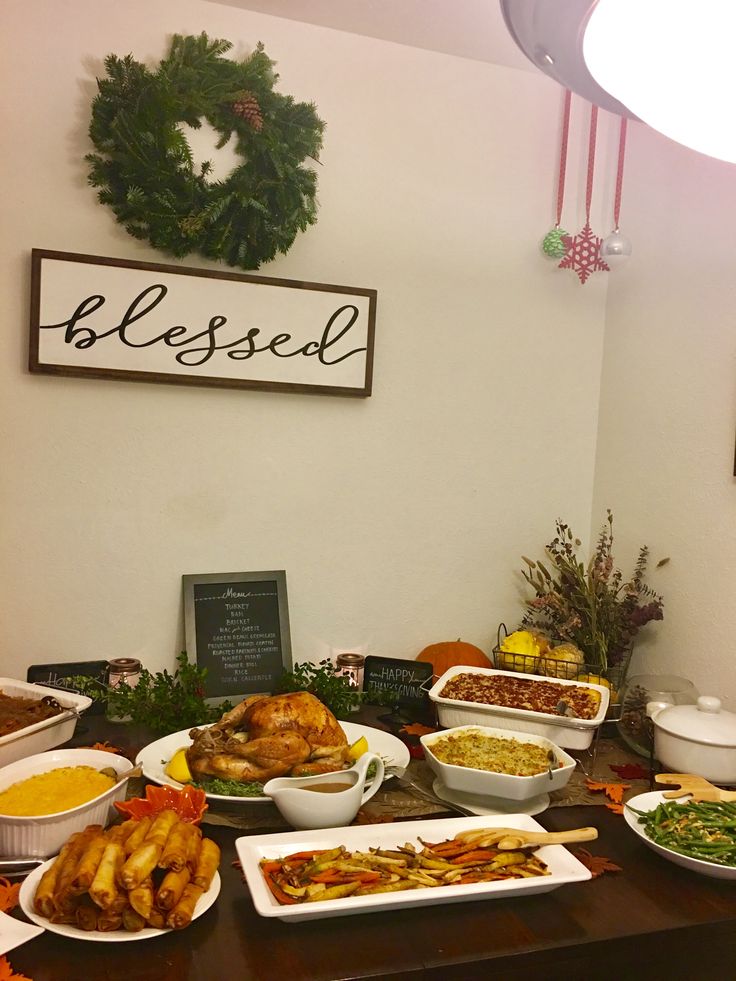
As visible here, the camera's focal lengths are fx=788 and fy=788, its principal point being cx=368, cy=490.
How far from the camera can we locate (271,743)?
143 centimetres

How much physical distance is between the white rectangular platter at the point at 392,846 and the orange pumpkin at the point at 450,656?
2.42 ft

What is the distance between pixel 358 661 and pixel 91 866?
1.01 metres

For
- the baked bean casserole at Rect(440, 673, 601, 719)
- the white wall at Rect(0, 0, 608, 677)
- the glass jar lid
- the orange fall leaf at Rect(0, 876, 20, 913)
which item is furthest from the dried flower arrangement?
the orange fall leaf at Rect(0, 876, 20, 913)

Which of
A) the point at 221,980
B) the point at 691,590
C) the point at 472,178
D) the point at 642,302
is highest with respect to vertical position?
the point at 472,178

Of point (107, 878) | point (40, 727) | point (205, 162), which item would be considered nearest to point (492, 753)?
point (107, 878)

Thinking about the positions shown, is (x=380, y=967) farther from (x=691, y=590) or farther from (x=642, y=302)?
(x=642, y=302)

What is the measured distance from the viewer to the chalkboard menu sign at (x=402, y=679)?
1.90m

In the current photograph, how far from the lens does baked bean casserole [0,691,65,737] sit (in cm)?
145

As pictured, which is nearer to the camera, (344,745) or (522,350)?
(344,745)

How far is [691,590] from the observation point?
1928 mm

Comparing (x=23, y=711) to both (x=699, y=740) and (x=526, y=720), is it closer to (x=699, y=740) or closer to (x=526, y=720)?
(x=526, y=720)

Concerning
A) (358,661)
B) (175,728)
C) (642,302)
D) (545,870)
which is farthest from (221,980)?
(642,302)

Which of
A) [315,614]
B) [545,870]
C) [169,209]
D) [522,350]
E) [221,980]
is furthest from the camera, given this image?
[522,350]

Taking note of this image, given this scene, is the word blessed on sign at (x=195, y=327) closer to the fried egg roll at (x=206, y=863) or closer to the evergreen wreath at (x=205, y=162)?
the evergreen wreath at (x=205, y=162)
